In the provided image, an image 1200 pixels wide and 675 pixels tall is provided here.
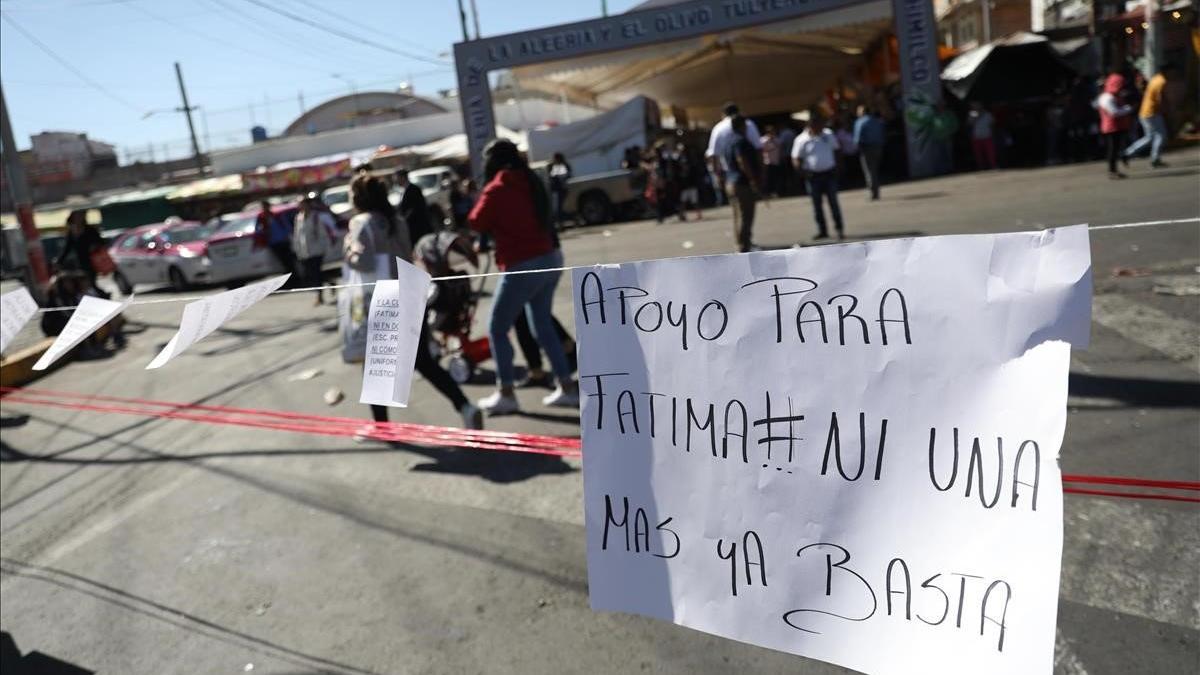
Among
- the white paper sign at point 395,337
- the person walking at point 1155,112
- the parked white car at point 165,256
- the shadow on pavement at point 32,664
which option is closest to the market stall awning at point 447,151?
the parked white car at point 165,256

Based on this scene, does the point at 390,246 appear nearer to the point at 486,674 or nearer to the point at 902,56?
the point at 486,674

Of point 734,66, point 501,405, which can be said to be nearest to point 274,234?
point 501,405

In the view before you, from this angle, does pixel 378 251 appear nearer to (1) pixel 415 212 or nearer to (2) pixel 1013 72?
(1) pixel 415 212

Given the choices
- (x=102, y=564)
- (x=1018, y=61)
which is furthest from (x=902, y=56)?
(x=102, y=564)

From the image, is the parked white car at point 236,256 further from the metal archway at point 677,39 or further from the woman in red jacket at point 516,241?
the woman in red jacket at point 516,241

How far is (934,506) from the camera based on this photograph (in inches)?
65.0

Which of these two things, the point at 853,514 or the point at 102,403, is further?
the point at 102,403

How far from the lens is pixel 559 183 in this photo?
2028 centimetres

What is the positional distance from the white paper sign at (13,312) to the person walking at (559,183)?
16156 millimetres

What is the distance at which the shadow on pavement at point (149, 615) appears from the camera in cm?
314

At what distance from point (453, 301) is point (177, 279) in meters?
13.6

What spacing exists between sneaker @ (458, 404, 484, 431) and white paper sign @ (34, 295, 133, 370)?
218 centimetres

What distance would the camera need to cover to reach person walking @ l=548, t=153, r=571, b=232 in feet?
66.1

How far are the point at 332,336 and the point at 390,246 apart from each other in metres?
4.56
